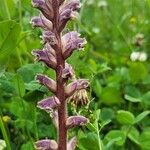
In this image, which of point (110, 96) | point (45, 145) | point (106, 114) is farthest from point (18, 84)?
point (110, 96)

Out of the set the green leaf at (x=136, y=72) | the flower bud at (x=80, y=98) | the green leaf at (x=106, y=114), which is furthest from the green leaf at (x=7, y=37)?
the green leaf at (x=136, y=72)

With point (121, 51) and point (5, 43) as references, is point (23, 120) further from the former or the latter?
point (121, 51)

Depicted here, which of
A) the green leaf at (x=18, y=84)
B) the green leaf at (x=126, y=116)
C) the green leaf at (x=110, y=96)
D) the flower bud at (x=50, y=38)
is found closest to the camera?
the flower bud at (x=50, y=38)

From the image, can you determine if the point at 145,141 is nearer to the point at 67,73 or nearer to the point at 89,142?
the point at 89,142

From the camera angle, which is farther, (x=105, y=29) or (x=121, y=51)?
(x=105, y=29)

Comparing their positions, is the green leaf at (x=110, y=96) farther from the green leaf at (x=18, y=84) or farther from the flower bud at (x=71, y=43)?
the flower bud at (x=71, y=43)

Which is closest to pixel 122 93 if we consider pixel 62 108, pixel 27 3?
pixel 27 3

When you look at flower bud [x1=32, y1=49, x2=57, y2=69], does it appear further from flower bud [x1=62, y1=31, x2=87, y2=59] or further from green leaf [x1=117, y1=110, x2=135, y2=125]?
green leaf [x1=117, y1=110, x2=135, y2=125]
